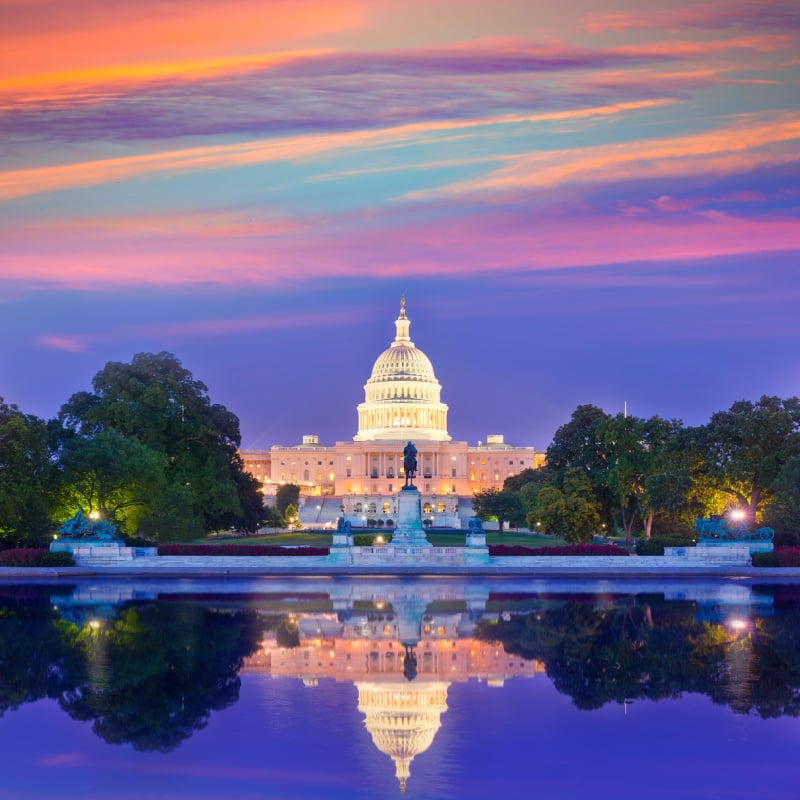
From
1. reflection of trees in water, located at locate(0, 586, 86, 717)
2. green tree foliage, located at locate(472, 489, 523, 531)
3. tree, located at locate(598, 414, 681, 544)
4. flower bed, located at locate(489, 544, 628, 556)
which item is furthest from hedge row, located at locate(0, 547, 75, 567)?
green tree foliage, located at locate(472, 489, 523, 531)

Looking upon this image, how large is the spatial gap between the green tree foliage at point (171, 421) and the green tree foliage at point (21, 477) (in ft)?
37.3

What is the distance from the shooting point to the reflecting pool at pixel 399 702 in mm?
16109

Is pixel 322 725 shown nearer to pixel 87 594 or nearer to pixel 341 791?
pixel 341 791

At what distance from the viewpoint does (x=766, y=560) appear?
52.4 metres

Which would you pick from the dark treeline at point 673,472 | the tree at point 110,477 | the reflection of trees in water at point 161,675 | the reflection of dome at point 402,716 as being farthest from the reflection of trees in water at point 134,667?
the dark treeline at point 673,472

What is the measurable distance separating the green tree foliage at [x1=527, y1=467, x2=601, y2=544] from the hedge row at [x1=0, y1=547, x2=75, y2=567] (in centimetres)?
2748

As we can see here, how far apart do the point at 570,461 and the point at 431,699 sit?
57973 mm

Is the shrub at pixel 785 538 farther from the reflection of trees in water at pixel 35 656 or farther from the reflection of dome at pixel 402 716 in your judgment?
the reflection of dome at pixel 402 716

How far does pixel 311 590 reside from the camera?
141 ft

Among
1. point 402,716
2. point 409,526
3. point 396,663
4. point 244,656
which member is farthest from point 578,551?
point 402,716

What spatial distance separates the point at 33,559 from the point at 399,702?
116ft

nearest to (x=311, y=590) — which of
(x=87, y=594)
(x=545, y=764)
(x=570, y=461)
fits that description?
(x=87, y=594)

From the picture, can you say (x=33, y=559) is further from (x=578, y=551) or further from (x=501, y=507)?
(x=501, y=507)

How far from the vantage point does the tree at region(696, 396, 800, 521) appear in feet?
203
